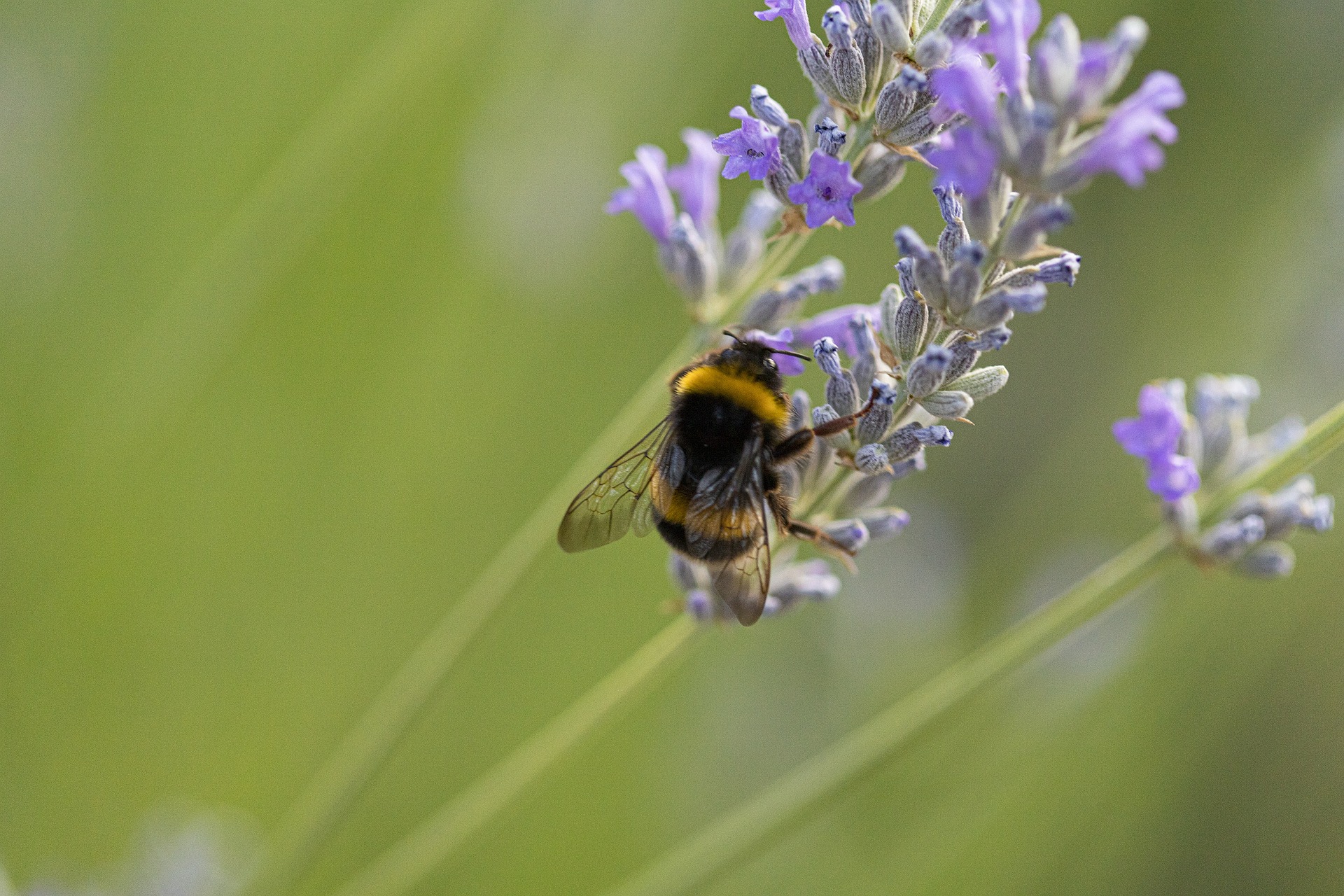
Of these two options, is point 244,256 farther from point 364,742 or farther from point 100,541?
point 364,742

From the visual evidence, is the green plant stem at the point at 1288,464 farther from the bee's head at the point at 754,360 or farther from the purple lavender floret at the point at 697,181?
the purple lavender floret at the point at 697,181

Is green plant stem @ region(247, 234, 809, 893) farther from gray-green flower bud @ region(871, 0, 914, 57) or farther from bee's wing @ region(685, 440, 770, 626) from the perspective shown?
gray-green flower bud @ region(871, 0, 914, 57)

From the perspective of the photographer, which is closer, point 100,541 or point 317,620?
point 100,541

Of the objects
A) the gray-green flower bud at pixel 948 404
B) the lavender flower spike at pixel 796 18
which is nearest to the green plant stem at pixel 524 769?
the gray-green flower bud at pixel 948 404

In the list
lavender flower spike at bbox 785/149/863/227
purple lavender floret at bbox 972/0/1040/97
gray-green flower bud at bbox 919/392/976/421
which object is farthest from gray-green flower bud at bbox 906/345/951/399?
purple lavender floret at bbox 972/0/1040/97

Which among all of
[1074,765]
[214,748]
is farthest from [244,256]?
[1074,765]

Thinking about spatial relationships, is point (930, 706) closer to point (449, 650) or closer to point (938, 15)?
point (449, 650)

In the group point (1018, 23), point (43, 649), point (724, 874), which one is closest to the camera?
point (1018, 23)
